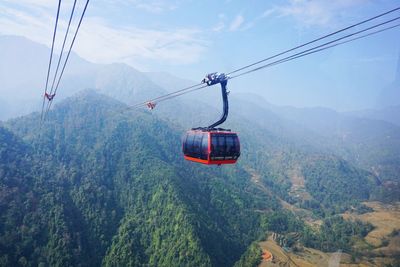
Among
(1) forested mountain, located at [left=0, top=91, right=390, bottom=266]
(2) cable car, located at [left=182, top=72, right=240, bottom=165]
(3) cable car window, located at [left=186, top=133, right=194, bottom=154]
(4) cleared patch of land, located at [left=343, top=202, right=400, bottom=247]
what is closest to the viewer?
(2) cable car, located at [left=182, top=72, right=240, bottom=165]

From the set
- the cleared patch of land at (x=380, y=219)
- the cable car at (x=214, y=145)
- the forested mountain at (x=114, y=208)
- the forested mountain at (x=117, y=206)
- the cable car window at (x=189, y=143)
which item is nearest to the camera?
the cable car at (x=214, y=145)

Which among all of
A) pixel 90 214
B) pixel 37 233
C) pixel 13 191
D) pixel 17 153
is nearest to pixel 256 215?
pixel 90 214

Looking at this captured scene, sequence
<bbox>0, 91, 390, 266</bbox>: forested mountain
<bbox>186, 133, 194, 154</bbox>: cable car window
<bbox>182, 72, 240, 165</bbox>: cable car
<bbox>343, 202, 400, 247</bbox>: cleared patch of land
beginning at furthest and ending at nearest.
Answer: <bbox>343, 202, 400, 247</bbox>: cleared patch of land, <bbox>0, 91, 390, 266</bbox>: forested mountain, <bbox>186, 133, 194, 154</bbox>: cable car window, <bbox>182, 72, 240, 165</bbox>: cable car

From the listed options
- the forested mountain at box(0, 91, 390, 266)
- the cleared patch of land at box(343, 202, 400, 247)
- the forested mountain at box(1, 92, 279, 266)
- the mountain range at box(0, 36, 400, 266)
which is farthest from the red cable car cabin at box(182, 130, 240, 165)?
the cleared patch of land at box(343, 202, 400, 247)

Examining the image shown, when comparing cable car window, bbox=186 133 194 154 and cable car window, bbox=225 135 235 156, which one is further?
cable car window, bbox=186 133 194 154

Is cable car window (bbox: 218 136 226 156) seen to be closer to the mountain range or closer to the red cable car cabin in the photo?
the red cable car cabin

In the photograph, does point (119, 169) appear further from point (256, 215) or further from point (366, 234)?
point (366, 234)

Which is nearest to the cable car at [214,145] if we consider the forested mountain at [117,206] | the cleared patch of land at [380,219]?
the forested mountain at [117,206]

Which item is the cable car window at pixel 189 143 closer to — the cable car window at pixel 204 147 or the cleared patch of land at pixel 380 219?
the cable car window at pixel 204 147
